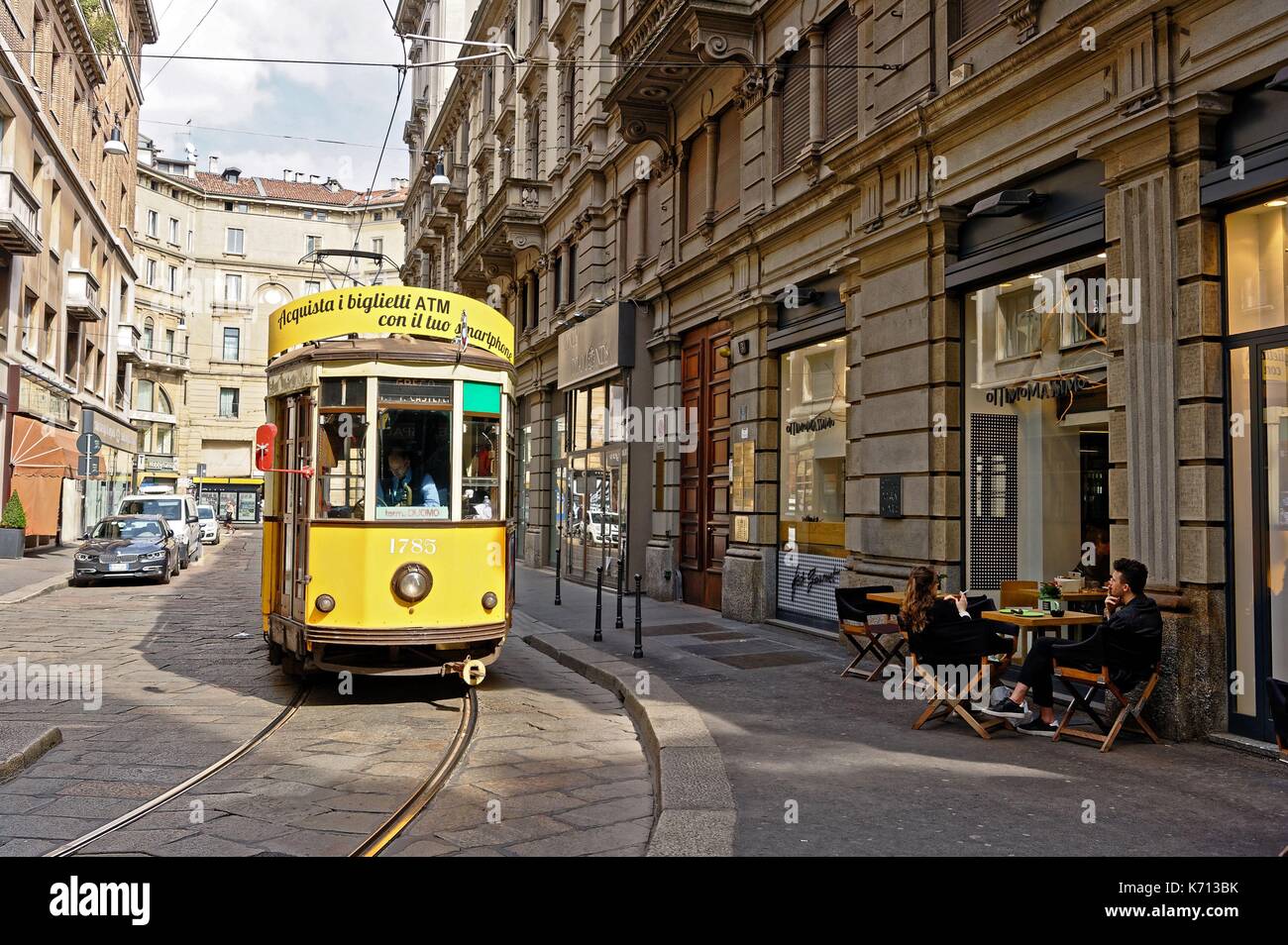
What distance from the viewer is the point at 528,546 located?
2784 cm

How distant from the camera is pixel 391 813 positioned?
5613mm

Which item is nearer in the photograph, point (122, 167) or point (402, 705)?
point (402, 705)

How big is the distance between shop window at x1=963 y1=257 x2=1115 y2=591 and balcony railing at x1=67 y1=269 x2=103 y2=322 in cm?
3236

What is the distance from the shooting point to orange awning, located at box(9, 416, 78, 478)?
2775 cm

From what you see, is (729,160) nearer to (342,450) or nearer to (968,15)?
(968,15)

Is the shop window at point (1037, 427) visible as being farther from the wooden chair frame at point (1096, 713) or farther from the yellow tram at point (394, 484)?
the yellow tram at point (394, 484)

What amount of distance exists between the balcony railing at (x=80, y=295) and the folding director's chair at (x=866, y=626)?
32.0 meters

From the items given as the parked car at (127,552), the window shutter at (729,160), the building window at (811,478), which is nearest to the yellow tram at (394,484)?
the building window at (811,478)

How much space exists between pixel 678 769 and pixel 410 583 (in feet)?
10.6

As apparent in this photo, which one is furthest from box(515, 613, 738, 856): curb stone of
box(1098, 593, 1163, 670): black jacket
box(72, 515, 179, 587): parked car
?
box(72, 515, 179, 587): parked car
